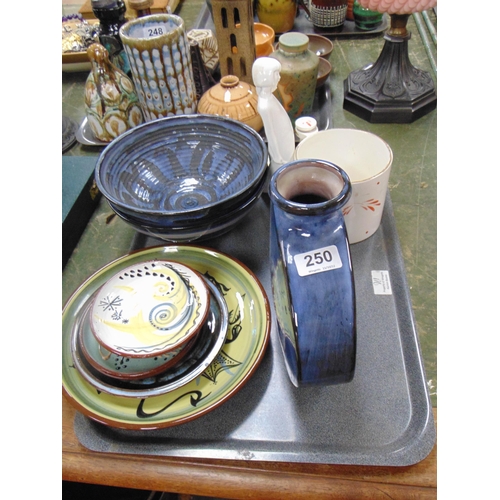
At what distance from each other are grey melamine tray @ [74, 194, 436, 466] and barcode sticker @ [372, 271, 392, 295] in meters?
0.05

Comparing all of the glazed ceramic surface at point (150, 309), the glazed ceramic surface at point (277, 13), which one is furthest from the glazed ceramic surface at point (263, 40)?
the glazed ceramic surface at point (150, 309)

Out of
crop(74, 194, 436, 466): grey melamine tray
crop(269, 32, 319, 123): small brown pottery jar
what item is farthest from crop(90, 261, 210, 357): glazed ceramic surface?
crop(269, 32, 319, 123): small brown pottery jar

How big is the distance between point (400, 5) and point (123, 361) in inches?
28.8

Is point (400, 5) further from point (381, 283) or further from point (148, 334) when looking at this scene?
point (148, 334)

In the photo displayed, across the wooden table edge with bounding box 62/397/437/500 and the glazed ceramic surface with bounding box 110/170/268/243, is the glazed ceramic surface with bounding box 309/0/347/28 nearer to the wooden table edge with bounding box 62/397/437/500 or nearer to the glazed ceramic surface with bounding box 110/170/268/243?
the glazed ceramic surface with bounding box 110/170/268/243

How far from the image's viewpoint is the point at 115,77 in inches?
30.1

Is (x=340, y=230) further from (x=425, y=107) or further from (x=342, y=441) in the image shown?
(x=425, y=107)

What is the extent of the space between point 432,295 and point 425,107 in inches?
18.5

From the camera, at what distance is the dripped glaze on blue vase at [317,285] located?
0.36 metres

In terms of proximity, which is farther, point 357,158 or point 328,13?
point 328,13

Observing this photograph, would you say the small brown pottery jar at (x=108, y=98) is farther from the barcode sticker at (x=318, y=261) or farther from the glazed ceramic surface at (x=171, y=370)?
the barcode sticker at (x=318, y=261)

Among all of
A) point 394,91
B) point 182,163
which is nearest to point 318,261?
point 182,163

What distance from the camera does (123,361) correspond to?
1.48ft

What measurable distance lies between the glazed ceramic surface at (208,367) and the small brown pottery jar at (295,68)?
1.29ft
